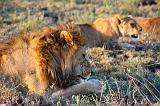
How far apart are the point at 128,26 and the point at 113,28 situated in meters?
0.45

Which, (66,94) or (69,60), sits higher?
(69,60)

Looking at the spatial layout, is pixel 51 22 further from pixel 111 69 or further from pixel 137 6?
pixel 111 69

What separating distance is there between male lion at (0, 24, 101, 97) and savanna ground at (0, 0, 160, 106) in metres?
0.12

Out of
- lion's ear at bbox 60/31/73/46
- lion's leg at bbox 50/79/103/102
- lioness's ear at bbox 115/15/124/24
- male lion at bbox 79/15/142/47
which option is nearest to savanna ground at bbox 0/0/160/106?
lion's leg at bbox 50/79/103/102

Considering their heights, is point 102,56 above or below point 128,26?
above

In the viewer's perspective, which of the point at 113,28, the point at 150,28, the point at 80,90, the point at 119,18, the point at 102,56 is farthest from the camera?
the point at 113,28

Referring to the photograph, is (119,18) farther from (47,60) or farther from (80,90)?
(47,60)

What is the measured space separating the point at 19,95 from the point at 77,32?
3.11 feet

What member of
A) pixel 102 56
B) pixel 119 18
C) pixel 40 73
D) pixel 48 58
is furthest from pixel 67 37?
pixel 119 18

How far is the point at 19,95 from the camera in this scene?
236 inches

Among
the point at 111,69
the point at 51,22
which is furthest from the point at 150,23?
the point at 111,69

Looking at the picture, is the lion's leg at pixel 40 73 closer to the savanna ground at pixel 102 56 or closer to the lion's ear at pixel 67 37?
the savanna ground at pixel 102 56

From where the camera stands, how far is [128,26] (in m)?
14.8

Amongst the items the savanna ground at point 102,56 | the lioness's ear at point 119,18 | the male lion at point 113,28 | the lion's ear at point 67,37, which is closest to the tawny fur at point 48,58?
the lion's ear at point 67,37
